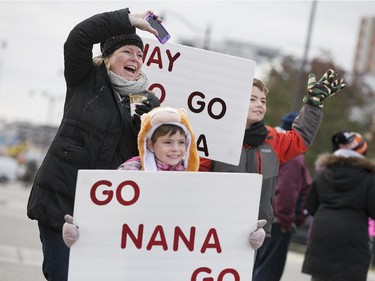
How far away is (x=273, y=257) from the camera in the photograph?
9523 millimetres

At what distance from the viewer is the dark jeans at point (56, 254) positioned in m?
5.20

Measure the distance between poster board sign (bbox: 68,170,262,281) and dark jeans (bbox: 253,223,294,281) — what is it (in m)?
4.89

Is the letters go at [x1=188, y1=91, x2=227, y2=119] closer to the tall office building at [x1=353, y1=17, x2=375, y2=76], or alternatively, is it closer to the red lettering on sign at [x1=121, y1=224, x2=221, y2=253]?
the red lettering on sign at [x1=121, y1=224, x2=221, y2=253]

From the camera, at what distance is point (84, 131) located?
16.9 feet

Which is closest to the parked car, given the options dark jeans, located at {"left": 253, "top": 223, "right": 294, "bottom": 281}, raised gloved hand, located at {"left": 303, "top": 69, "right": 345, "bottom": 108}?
dark jeans, located at {"left": 253, "top": 223, "right": 294, "bottom": 281}

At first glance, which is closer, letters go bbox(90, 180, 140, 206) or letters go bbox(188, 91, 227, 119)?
letters go bbox(90, 180, 140, 206)

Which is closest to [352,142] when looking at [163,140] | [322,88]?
[322,88]

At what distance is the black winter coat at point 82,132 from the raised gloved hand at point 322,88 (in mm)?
1412

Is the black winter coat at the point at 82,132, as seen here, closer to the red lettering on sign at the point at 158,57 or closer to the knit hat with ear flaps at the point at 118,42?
the knit hat with ear flaps at the point at 118,42

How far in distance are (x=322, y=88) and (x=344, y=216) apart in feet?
8.54

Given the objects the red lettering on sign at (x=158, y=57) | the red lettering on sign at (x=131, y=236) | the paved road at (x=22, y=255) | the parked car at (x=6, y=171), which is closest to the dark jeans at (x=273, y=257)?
the paved road at (x=22, y=255)

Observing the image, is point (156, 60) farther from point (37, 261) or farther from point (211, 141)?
point (37, 261)

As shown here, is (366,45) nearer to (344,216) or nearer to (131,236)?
(344,216)

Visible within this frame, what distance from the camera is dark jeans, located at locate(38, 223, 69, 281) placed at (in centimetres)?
520
